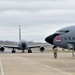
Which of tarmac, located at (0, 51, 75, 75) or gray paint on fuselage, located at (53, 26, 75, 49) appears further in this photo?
gray paint on fuselage, located at (53, 26, 75, 49)

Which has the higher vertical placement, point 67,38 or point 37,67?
point 67,38

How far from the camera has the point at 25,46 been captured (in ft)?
273

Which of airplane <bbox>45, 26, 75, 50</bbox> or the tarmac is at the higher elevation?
airplane <bbox>45, 26, 75, 50</bbox>

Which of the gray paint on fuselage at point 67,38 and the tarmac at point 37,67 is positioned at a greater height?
the gray paint on fuselage at point 67,38

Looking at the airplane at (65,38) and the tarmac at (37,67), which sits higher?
the airplane at (65,38)

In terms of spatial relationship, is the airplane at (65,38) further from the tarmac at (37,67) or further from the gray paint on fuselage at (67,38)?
the tarmac at (37,67)

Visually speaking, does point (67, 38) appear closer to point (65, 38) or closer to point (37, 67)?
point (65, 38)

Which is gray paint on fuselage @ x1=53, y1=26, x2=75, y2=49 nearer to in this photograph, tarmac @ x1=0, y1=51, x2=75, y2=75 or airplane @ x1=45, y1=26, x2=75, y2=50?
airplane @ x1=45, y1=26, x2=75, y2=50

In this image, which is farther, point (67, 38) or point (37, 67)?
point (67, 38)

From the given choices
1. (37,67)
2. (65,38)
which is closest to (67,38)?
(65,38)

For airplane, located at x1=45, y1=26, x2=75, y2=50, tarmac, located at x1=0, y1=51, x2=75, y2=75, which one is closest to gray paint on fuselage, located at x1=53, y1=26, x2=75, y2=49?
airplane, located at x1=45, y1=26, x2=75, y2=50

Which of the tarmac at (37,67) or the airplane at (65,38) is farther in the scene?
the airplane at (65,38)

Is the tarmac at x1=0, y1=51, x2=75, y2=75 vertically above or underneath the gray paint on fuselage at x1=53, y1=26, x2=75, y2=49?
underneath

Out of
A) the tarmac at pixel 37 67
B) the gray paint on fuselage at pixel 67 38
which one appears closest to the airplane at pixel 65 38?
the gray paint on fuselage at pixel 67 38
